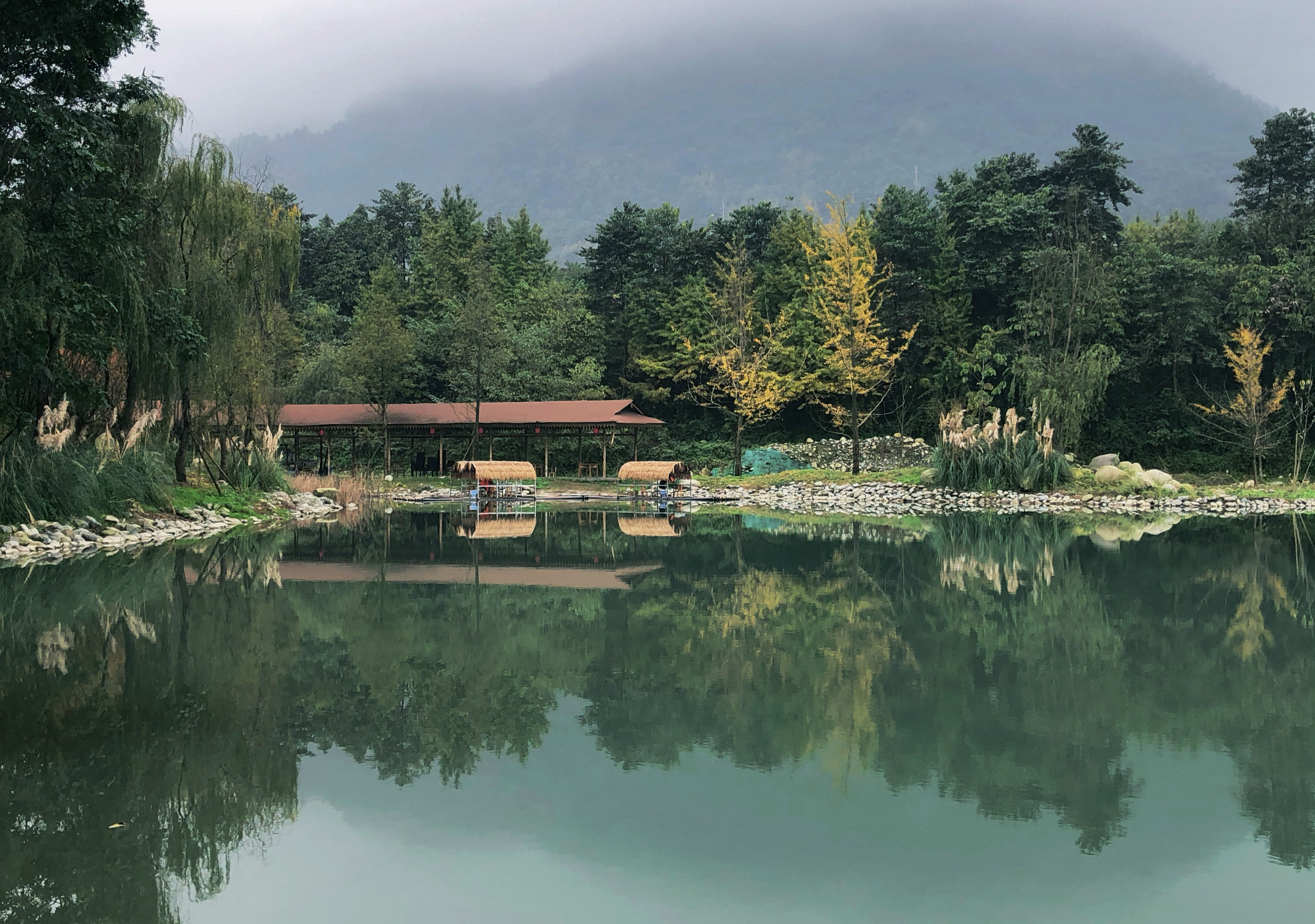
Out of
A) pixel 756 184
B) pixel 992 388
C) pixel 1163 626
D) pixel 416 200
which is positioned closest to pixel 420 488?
pixel 992 388

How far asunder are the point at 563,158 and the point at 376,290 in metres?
162

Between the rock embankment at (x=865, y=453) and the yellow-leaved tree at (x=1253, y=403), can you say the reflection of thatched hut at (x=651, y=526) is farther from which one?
the yellow-leaved tree at (x=1253, y=403)

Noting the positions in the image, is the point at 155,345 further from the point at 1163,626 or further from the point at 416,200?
the point at 416,200

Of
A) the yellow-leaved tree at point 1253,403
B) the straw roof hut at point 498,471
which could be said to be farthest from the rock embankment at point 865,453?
the straw roof hut at point 498,471

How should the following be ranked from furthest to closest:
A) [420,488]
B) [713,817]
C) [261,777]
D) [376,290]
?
[376,290] → [420,488] → [261,777] → [713,817]

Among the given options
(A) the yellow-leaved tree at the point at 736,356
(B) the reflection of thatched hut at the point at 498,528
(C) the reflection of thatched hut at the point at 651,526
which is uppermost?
(A) the yellow-leaved tree at the point at 736,356

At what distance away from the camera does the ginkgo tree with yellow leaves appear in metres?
29.9

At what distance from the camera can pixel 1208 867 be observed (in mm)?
3223

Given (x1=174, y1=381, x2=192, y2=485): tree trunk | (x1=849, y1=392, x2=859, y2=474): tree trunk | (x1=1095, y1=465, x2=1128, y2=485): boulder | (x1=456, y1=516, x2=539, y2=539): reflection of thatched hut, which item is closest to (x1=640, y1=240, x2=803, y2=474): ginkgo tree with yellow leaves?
(x1=849, y1=392, x2=859, y2=474): tree trunk

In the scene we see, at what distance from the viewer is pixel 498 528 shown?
52.8 ft

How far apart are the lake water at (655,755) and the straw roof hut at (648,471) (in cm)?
1528

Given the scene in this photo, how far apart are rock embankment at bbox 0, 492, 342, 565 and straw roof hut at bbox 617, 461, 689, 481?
9.61 meters

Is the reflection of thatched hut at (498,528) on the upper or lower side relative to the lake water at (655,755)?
upper

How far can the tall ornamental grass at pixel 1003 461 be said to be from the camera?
2141 centimetres
